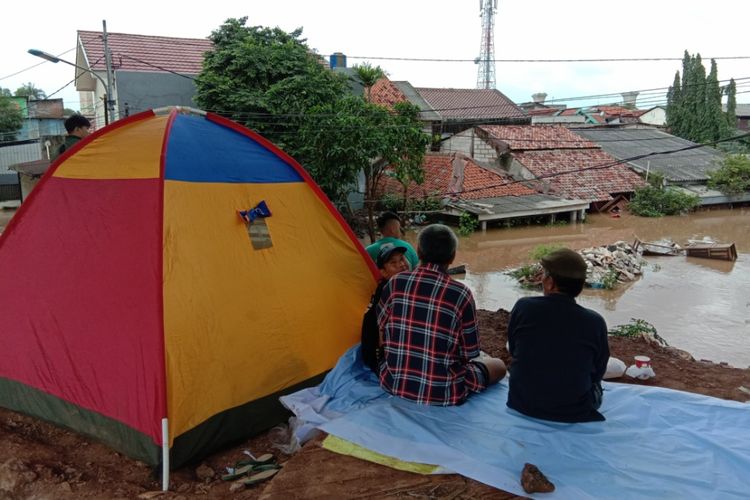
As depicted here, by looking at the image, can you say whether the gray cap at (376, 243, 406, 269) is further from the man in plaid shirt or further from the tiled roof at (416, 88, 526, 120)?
the tiled roof at (416, 88, 526, 120)

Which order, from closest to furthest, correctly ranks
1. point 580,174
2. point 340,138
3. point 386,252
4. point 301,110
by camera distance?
point 386,252, point 340,138, point 301,110, point 580,174

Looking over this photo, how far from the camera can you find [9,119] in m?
26.7

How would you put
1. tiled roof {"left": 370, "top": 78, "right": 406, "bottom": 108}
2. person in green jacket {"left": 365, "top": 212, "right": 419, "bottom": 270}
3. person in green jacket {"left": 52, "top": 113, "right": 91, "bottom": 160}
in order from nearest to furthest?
1. person in green jacket {"left": 365, "top": 212, "right": 419, "bottom": 270}
2. person in green jacket {"left": 52, "top": 113, "right": 91, "bottom": 160}
3. tiled roof {"left": 370, "top": 78, "right": 406, "bottom": 108}

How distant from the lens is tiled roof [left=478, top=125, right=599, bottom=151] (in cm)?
2111

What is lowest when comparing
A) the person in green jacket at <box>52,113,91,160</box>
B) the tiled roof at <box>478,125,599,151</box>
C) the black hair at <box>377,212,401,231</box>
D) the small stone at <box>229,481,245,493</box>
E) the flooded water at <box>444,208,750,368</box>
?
the flooded water at <box>444,208,750,368</box>

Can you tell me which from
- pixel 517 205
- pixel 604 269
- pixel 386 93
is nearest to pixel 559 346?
pixel 604 269

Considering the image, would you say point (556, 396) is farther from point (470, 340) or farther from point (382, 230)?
point (382, 230)

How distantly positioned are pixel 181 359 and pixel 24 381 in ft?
4.35

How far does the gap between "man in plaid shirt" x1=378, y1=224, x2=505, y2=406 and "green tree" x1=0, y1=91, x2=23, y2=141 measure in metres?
29.3

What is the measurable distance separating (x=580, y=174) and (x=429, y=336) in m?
21.0

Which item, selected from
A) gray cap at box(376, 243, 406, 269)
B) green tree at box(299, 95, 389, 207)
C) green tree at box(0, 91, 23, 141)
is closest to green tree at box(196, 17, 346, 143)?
green tree at box(299, 95, 389, 207)

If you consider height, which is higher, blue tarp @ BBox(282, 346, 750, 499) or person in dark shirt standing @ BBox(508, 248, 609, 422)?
person in dark shirt standing @ BBox(508, 248, 609, 422)

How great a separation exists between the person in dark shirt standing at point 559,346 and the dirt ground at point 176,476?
2.03ft

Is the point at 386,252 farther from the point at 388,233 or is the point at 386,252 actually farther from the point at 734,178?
the point at 734,178
